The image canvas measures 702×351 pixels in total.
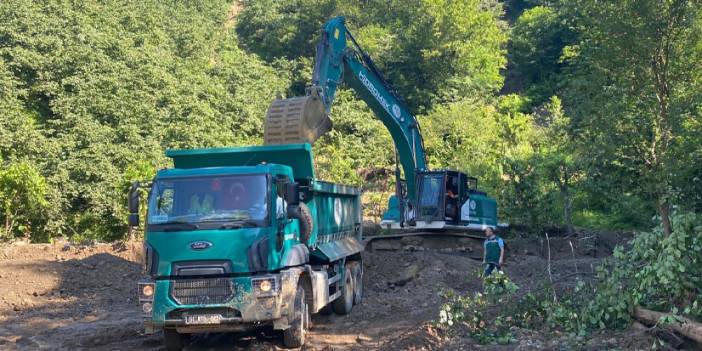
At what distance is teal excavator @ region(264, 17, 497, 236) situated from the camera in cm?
1543

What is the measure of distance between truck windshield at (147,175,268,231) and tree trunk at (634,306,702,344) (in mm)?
4744

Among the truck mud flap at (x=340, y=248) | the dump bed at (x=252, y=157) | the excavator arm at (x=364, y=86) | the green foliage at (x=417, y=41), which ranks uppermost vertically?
the green foliage at (x=417, y=41)

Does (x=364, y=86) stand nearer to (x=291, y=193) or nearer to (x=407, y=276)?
(x=407, y=276)

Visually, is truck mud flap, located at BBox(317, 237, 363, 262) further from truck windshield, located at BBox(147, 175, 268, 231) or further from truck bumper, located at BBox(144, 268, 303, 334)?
truck bumper, located at BBox(144, 268, 303, 334)

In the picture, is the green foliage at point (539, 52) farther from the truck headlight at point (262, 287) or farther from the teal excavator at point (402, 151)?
the truck headlight at point (262, 287)

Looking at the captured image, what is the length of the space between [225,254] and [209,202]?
78 cm

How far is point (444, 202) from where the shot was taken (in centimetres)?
1925

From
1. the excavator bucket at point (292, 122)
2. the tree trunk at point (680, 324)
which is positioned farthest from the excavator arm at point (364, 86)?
the tree trunk at point (680, 324)

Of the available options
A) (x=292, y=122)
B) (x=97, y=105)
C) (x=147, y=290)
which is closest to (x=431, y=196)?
(x=292, y=122)

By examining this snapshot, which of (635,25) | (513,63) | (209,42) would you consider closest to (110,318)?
(635,25)

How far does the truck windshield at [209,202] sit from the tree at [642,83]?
23.4 feet

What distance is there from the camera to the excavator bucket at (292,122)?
12.9 meters

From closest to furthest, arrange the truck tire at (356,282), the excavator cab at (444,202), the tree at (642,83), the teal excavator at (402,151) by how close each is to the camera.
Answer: the tree at (642,83) → the truck tire at (356,282) → the teal excavator at (402,151) → the excavator cab at (444,202)

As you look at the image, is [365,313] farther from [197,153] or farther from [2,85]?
[2,85]
